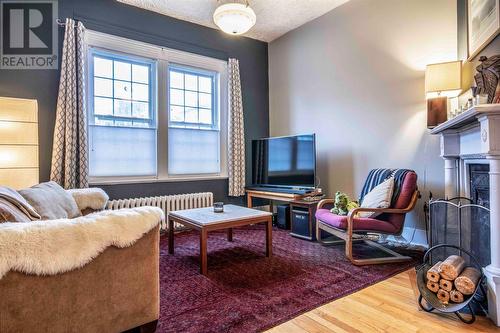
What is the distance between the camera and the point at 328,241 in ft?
11.6

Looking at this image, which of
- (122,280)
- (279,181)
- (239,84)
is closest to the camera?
(122,280)

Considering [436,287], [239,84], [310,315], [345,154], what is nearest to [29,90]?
[239,84]

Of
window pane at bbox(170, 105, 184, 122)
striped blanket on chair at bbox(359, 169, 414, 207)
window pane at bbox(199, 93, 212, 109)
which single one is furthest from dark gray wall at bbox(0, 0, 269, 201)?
striped blanket on chair at bbox(359, 169, 414, 207)

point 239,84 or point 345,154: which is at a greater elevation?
point 239,84

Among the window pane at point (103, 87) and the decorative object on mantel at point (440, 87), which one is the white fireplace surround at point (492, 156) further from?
the window pane at point (103, 87)

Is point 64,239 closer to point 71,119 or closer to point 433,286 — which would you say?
point 433,286

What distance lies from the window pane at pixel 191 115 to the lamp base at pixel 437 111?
10.3ft

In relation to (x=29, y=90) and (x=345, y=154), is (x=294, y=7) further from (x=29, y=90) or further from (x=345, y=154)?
(x=29, y=90)

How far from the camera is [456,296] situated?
185 cm

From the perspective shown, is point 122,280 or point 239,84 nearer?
point 122,280

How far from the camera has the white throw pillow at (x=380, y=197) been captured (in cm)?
286

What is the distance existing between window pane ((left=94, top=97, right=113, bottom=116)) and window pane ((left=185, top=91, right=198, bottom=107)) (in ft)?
3.63

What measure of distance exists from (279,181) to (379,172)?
4.89ft

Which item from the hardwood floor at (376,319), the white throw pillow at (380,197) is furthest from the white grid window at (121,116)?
the hardwood floor at (376,319)
